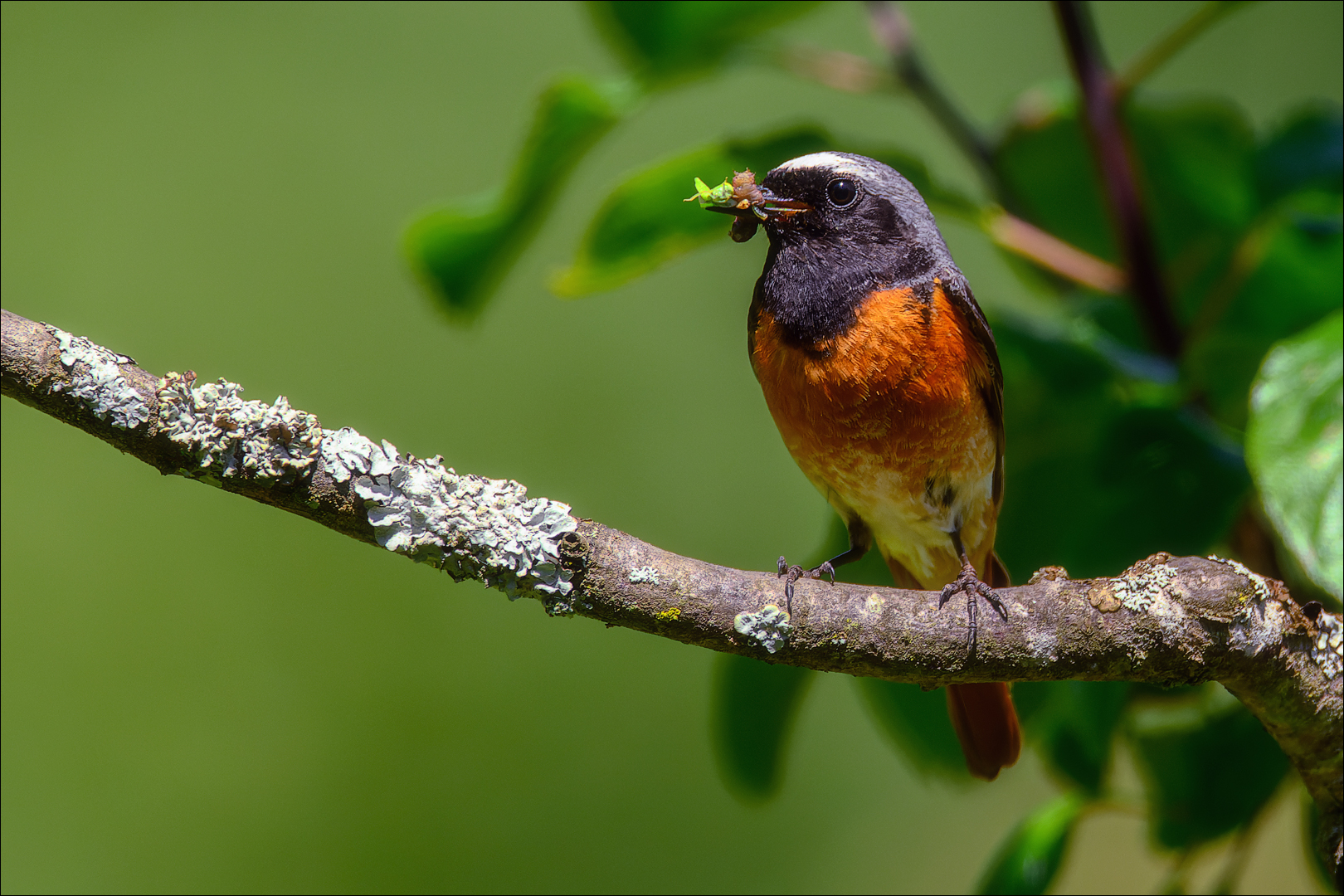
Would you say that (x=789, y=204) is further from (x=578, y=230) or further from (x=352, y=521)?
(x=578, y=230)

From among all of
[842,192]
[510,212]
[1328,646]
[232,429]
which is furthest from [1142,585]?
[510,212]

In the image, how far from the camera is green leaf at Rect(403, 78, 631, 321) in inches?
93.7

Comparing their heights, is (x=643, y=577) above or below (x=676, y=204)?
below

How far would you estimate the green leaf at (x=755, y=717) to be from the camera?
2412mm

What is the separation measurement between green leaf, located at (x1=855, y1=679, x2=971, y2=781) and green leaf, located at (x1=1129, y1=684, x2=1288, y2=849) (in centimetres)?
46

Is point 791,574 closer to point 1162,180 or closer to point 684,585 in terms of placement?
point 684,585

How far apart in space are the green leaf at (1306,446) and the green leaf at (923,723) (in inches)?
40.2

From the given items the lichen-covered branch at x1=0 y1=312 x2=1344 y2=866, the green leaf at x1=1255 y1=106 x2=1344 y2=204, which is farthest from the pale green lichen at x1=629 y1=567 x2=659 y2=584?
the green leaf at x1=1255 y1=106 x2=1344 y2=204

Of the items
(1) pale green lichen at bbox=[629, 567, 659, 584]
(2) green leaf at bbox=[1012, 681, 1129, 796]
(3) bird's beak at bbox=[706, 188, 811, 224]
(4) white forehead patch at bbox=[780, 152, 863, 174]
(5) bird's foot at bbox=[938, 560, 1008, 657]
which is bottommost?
(2) green leaf at bbox=[1012, 681, 1129, 796]

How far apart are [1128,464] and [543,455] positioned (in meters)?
4.10

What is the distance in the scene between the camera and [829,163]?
2277mm

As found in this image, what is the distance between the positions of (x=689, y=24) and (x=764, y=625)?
161cm

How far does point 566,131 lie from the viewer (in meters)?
2.41

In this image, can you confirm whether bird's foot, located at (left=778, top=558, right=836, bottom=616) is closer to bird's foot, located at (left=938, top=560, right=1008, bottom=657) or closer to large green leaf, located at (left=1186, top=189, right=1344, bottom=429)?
bird's foot, located at (left=938, top=560, right=1008, bottom=657)
